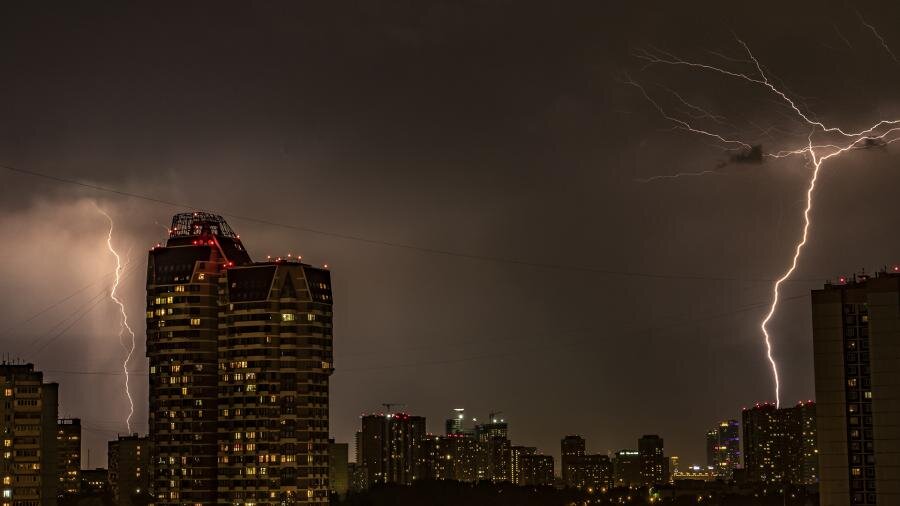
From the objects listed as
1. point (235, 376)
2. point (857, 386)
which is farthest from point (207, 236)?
point (857, 386)

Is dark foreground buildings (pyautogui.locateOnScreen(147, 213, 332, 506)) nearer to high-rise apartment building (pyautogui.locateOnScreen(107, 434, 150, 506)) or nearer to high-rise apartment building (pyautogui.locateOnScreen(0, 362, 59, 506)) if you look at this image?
high-rise apartment building (pyautogui.locateOnScreen(0, 362, 59, 506))

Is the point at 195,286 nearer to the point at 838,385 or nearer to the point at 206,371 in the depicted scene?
the point at 206,371

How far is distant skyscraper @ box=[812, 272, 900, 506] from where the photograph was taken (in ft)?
243

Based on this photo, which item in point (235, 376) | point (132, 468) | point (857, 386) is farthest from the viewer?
point (132, 468)

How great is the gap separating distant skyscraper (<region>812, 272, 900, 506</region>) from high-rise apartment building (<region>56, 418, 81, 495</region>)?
401 feet

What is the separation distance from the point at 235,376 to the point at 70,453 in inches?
3205

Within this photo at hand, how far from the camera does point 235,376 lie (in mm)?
118812

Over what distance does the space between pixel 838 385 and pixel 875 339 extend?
239 inches

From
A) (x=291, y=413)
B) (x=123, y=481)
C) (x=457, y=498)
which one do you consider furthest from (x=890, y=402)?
(x=123, y=481)

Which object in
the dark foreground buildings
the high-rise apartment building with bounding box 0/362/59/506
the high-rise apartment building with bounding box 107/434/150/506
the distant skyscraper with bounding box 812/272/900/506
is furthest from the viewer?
the high-rise apartment building with bounding box 107/434/150/506

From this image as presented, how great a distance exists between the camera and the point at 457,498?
159m

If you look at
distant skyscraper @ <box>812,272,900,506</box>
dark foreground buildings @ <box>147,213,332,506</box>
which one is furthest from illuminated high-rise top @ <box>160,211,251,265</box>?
distant skyscraper @ <box>812,272,900,506</box>

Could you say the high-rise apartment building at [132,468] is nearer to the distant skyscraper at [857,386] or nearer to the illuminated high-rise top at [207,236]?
the illuminated high-rise top at [207,236]

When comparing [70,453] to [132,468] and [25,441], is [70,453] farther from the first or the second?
[25,441]
